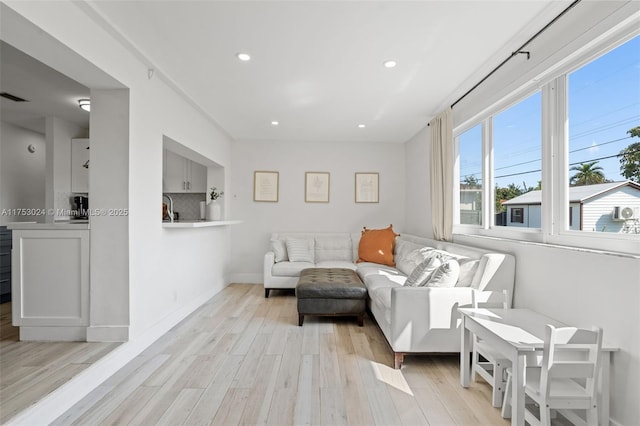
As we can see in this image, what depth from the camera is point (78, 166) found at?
4.64m

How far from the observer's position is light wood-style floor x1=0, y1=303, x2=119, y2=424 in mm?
1893

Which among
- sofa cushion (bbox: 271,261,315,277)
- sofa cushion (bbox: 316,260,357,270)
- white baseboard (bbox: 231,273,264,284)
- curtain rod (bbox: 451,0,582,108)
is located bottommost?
white baseboard (bbox: 231,273,264,284)

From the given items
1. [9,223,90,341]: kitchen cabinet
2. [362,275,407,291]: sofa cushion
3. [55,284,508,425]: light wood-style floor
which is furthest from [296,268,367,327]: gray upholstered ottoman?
[9,223,90,341]: kitchen cabinet

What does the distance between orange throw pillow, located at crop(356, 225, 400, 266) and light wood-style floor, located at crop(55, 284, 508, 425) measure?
1.61 m

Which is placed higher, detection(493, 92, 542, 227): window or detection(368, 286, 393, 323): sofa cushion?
detection(493, 92, 542, 227): window

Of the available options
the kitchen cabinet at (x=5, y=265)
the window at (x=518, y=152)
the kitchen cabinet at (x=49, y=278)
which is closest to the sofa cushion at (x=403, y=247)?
the window at (x=518, y=152)

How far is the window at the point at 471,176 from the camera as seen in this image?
364 cm

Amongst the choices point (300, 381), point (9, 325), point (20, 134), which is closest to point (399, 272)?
point (300, 381)

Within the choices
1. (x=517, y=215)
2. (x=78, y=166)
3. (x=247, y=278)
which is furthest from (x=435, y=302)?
(x=78, y=166)

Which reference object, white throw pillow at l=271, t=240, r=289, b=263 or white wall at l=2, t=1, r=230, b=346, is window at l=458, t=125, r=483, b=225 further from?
white wall at l=2, t=1, r=230, b=346

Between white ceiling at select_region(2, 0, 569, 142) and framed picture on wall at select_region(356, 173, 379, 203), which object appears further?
framed picture on wall at select_region(356, 173, 379, 203)

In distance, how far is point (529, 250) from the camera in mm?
2494

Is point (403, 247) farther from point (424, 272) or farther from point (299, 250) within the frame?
point (424, 272)

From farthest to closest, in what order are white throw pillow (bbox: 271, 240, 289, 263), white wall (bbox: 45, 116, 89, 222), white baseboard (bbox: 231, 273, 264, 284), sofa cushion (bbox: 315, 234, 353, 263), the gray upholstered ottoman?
1. white baseboard (bbox: 231, 273, 264, 284)
2. sofa cushion (bbox: 315, 234, 353, 263)
3. white throw pillow (bbox: 271, 240, 289, 263)
4. white wall (bbox: 45, 116, 89, 222)
5. the gray upholstered ottoman
